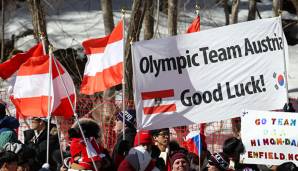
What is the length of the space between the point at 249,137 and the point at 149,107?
1.32 meters

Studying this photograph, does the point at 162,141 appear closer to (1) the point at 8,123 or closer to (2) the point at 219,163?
(2) the point at 219,163

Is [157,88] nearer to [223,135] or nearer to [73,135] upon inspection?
[73,135]

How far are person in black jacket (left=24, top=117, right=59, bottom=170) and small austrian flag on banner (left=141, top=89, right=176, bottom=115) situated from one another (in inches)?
59.4

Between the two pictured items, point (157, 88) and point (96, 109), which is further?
point (96, 109)

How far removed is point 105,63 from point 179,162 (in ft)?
8.44

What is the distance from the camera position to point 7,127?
10664mm

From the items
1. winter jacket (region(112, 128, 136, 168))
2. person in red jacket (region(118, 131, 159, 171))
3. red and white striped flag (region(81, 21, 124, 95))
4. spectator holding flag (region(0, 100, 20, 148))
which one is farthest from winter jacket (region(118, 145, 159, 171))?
red and white striped flag (region(81, 21, 124, 95))

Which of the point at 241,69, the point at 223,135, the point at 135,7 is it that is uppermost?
the point at 135,7

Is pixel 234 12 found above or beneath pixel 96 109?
above

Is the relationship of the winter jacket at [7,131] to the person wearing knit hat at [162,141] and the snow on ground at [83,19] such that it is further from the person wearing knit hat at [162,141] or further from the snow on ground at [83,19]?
the snow on ground at [83,19]

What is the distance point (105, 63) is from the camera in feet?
36.3

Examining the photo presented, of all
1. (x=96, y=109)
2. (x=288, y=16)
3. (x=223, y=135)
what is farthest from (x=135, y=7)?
(x=288, y=16)

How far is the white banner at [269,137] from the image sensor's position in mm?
8930

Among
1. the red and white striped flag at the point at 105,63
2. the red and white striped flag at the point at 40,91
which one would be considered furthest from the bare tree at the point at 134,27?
the red and white striped flag at the point at 40,91
